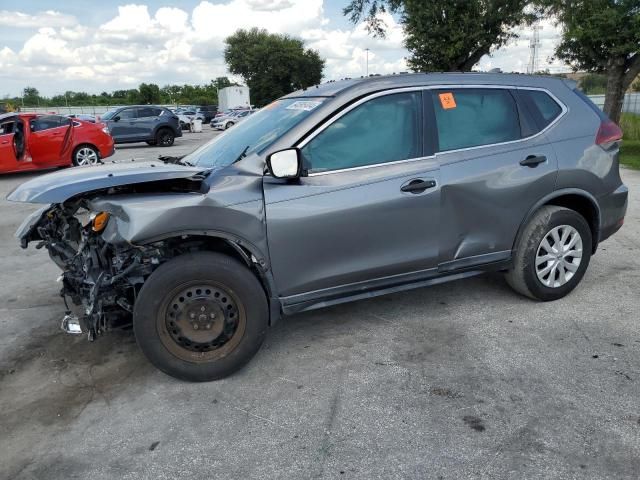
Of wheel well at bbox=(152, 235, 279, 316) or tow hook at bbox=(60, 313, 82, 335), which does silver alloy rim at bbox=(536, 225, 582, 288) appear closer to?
wheel well at bbox=(152, 235, 279, 316)

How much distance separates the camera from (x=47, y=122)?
13.5 meters

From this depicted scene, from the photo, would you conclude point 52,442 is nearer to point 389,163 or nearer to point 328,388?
point 328,388

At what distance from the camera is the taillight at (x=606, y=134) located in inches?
177

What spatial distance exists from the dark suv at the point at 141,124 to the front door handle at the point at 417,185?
20441 mm

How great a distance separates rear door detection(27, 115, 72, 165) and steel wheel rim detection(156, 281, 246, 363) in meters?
11.4

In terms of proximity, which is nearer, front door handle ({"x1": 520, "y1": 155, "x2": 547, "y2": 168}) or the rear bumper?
front door handle ({"x1": 520, "y1": 155, "x2": 547, "y2": 168})

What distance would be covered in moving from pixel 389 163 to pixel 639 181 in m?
8.89

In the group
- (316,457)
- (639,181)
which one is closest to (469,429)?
(316,457)

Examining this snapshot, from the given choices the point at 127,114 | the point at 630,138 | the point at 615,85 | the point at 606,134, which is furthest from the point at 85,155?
the point at 630,138

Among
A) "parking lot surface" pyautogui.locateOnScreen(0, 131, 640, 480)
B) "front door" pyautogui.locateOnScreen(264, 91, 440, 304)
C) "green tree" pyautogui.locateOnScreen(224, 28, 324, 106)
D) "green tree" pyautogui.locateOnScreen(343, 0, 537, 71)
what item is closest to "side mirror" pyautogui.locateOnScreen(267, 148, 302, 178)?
"front door" pyautogui.locateOnScreen(264, 91, 440, 304)

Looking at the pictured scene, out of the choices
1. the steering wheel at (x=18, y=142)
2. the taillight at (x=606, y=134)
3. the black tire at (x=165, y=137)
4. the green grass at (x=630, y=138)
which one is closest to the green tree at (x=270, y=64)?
the black tire at (x=165, y=137)

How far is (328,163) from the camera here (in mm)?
3682

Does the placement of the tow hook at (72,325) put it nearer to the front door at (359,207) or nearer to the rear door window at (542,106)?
the front door at (359,207)

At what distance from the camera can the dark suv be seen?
22250 mm
